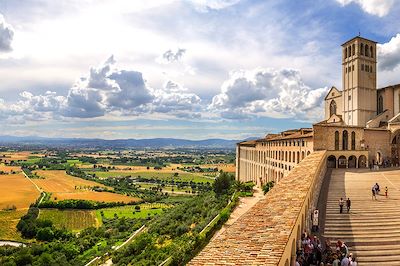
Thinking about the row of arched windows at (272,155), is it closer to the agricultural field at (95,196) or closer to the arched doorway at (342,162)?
the arched doorway at (342,162)

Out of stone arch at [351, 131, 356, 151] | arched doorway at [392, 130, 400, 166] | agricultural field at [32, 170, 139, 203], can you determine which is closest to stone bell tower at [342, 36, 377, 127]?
arched doorway at [392, 130, 400, 166]

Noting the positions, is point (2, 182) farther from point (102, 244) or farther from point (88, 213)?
point (102, 244)

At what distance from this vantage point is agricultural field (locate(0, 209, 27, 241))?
87.5 meters

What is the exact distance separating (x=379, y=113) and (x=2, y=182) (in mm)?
158354

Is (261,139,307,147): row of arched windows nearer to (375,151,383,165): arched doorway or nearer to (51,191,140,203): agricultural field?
(375,151,383,165): arched doorway

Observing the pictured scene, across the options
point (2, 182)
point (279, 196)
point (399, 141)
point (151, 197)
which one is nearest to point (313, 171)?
point (279, 196)

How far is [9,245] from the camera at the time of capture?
8000 cm

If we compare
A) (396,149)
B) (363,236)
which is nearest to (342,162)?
(396,149)

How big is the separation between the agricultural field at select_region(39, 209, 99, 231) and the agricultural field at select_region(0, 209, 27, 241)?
6.37 m

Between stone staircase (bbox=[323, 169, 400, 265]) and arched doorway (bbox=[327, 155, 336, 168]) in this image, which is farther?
arched doorway (bbox=[327, 155, 336, 168])

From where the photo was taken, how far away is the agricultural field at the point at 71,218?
322 ft

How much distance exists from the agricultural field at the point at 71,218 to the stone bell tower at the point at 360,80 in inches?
2842

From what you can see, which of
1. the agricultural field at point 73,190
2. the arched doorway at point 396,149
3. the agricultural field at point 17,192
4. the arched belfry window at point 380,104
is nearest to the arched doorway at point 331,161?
the arched doorway at point 396,149

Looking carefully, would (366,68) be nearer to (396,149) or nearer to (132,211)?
(396,149)
